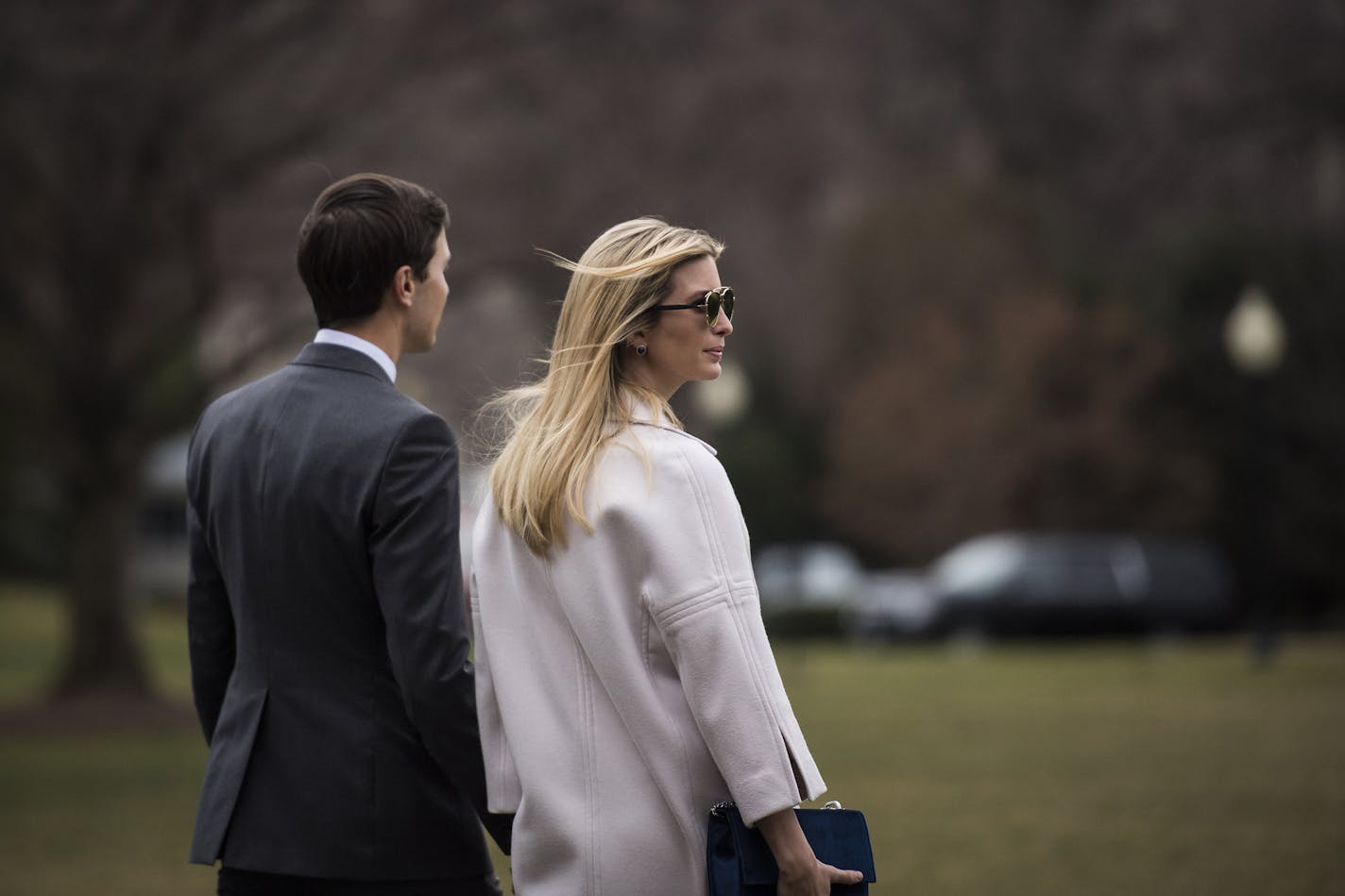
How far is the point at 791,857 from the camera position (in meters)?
2.79

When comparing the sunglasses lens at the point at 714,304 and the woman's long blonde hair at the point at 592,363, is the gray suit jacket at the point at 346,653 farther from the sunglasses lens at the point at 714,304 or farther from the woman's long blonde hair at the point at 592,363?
the sunglasses lens at the point at 714,304

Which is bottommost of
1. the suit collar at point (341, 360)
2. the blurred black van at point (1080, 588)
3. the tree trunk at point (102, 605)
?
the blurred black van at point (1080, 588)

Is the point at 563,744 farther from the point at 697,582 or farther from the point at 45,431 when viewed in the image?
the point at 45,431

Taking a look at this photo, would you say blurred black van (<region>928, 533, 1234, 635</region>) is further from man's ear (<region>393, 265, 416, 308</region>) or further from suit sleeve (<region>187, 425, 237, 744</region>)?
man's ear (<region>393, 265, 416, 308</region>)

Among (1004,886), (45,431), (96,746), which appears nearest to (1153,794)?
(1004,886)

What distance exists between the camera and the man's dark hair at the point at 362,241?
3.20 metres

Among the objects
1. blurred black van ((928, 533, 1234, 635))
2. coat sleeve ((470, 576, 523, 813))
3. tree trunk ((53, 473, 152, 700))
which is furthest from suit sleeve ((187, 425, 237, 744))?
blurred black van ((928, 533, 1234, 635))

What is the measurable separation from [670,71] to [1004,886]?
23536mm

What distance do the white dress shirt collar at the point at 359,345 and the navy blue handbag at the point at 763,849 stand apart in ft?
3.46

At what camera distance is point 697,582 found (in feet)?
9.21

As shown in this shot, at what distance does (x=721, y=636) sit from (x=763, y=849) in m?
0.35

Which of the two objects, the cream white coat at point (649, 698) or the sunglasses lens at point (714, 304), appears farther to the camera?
the sunglasses lens at point (714, 304)

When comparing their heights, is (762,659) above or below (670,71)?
below

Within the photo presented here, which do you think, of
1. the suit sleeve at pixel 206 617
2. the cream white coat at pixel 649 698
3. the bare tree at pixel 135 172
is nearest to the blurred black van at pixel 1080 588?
the bare tree at pixel 135 172
